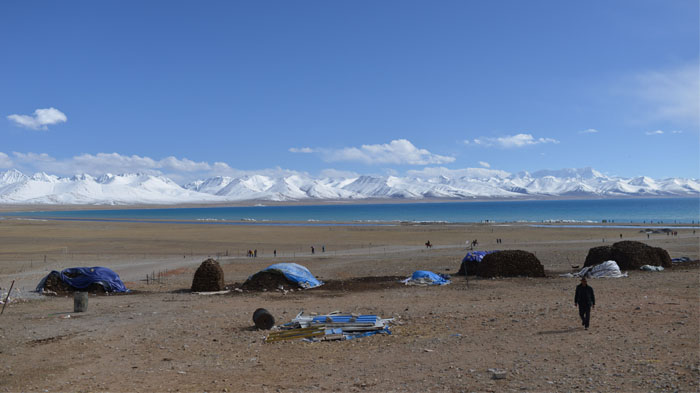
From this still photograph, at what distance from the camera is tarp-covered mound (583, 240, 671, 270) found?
90.8 ft

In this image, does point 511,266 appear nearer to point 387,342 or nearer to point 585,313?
point 585,313

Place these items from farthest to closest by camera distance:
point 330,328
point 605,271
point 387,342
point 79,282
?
point 605,271 < point 79,282 < point 330,328 < point 387,342

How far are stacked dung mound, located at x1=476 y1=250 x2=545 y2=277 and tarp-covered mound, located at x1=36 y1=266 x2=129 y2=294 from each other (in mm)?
18542

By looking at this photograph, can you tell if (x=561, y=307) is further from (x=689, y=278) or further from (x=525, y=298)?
(x=689, y=278)

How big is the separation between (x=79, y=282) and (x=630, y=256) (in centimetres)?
2891

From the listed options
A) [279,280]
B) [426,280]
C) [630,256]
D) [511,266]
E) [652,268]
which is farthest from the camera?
[630,256]

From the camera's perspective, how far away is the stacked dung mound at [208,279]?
78.7 feet

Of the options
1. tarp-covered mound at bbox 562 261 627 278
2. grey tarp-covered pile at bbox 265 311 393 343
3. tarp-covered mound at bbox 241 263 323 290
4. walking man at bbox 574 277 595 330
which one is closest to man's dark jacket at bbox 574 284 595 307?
walking man at bbox 574 277 595 330

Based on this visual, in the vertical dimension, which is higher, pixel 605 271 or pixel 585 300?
pixel 585 300

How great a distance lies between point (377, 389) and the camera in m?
9.13

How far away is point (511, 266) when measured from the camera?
1029 inches

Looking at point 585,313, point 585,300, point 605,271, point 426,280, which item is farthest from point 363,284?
point 585,300

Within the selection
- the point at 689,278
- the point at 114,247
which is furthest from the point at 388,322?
the point at 114,247

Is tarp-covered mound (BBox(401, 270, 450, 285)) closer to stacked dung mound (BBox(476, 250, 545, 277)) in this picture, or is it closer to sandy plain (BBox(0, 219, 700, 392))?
A: sandy plain (BBox(0, 219, 700, 392))
